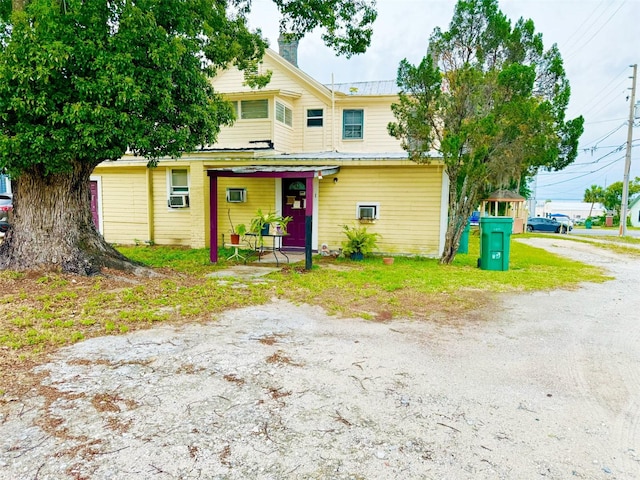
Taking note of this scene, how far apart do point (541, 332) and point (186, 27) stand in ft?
22.3

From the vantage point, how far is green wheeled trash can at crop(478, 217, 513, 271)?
9.41 meters

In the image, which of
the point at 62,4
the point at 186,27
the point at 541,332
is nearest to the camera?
the point at 541,332

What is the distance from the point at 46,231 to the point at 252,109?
7686 millimetres

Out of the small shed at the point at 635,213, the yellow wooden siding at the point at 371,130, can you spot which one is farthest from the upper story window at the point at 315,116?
the small shed at the point at 635,213

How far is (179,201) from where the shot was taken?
40.8ft

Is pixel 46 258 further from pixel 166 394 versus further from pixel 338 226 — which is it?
pixel 338 226

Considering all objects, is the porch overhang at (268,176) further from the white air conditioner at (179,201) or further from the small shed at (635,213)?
the small shed at (635,213)

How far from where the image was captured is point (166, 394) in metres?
3.16

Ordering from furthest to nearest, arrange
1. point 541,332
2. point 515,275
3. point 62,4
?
1. point 515,275
2. point 62,4
3. point 541,332

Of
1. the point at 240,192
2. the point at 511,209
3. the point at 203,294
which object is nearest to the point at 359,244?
the point at 240,192

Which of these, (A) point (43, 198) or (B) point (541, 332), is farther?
(A) point (43, 198)

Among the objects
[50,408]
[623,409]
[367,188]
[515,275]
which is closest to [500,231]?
[515,275]

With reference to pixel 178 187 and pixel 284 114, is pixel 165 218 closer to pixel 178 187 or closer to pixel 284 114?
pixel 178 187

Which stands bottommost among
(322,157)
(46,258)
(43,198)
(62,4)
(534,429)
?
(534,429)
